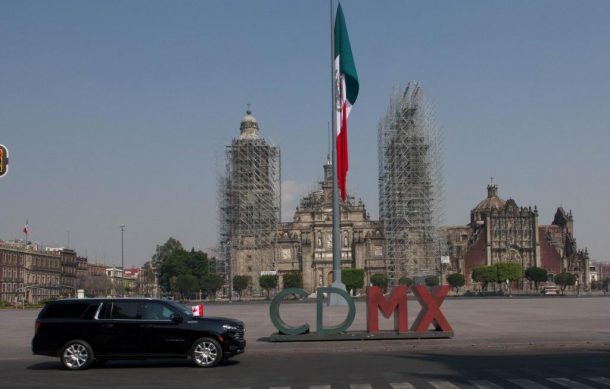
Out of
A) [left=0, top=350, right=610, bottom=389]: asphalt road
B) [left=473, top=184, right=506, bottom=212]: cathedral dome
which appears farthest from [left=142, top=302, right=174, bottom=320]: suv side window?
[left=473, top=184, right=506, bottom=212]: cathedral dome

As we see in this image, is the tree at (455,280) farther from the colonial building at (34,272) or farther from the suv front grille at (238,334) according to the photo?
the suv front grille at (238,334)

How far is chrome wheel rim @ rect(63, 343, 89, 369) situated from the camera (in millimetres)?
19031

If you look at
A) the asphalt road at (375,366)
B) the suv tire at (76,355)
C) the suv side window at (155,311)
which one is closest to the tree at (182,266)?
the asphalt road at (375,366)

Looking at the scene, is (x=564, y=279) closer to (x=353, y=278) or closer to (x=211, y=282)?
(x=353, y=278)

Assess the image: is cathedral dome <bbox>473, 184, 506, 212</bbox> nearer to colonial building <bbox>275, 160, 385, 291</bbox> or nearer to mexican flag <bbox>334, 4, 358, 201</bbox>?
colonial building <bbox>275, 160, 385, 291</bbox>

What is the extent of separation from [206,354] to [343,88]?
20.1 meters

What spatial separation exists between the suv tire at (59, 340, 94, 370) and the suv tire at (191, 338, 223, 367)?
246 cm

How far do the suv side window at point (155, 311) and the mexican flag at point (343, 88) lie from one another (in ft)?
60.2

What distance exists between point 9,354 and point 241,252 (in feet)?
324

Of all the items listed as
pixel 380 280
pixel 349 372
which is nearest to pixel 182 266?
pixel 380 280

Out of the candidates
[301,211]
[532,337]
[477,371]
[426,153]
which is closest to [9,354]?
[477,371]

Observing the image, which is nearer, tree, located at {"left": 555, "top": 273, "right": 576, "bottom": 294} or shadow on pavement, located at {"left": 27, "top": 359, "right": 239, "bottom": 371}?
shadow on pavement, located at {"left": 27, "top": 359, "right": 239, "bottom": 371}

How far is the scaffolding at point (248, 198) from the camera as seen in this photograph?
118438 mm

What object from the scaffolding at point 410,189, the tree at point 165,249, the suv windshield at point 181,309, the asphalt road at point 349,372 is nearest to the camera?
the asphalt road at point 349,372
